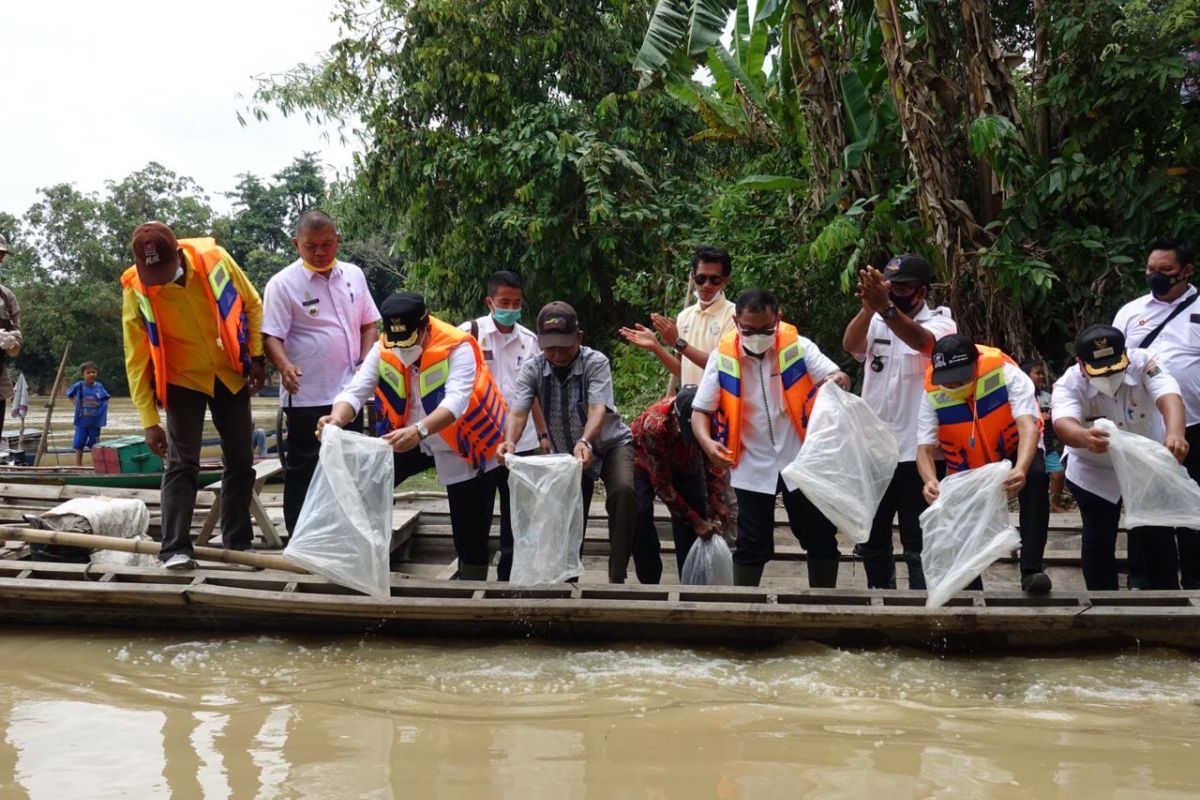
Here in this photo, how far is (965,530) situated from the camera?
431 centimetres

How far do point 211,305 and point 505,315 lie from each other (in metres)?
1.38

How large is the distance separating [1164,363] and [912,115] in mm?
2708

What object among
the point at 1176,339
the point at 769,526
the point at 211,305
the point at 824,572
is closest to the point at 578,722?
the point at 769,526

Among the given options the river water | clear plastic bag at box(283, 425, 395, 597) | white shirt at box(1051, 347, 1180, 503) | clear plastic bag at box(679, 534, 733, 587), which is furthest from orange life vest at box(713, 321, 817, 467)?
clear plastic bag at box(283, 425, 395, 597)

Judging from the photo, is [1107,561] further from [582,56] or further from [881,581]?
[582,56]

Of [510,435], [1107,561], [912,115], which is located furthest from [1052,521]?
[510,435]

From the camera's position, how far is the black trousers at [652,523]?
518 cm

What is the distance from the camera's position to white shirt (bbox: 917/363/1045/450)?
445cm

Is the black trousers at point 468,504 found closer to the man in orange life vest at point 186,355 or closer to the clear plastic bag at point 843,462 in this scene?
the man in orange life vest at point 186,355

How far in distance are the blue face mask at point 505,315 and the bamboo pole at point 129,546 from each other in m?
1.51

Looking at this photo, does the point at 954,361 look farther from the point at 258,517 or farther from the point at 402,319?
the point at 258,517

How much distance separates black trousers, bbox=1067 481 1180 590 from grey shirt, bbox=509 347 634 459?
197cm

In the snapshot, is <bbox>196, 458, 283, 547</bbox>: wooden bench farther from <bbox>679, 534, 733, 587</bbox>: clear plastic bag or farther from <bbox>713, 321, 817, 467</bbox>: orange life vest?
<bbox>713, 321, 817, 467</bbox>: orange life vest

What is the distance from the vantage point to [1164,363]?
4.93 metres
